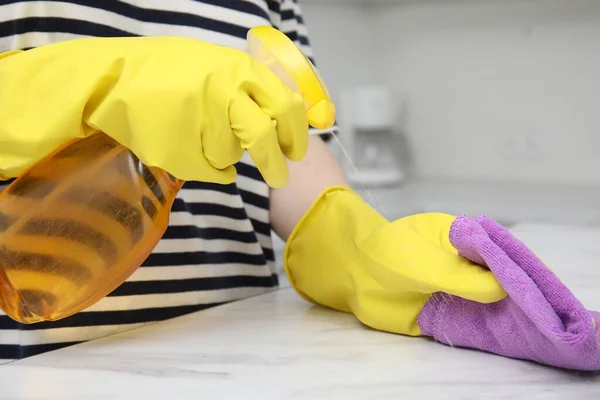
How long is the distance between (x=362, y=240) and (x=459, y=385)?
0.16 m

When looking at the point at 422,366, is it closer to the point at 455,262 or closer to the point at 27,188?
the point at 455,262

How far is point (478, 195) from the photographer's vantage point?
5.47ft

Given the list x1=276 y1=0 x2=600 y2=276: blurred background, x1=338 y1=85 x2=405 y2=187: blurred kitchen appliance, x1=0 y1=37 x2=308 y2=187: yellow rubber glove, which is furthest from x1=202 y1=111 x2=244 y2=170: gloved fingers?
Answer: x1=338 y1=85 x2=405 y2=187: blurred kitchen appliance

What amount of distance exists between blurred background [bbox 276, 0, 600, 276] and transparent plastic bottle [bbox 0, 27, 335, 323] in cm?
111

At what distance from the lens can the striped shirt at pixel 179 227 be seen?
1.92 ft

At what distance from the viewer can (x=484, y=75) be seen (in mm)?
1783

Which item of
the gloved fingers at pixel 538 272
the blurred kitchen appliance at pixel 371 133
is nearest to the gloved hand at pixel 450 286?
the gloved fingers at pixel 538 272

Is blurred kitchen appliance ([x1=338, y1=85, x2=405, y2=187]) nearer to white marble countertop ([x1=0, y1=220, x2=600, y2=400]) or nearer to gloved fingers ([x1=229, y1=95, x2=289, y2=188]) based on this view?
white marble countertop ([x1=0, y1=220, x2=600, y2=400])

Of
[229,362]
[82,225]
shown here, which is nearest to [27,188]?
[82,225]

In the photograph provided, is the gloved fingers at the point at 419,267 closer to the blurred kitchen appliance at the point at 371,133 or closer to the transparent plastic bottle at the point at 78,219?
the transparent plastic bottle at the point at 78,219

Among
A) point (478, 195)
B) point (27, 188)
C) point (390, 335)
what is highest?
point (27, 188)

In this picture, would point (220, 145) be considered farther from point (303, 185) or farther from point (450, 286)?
point (303, 185)

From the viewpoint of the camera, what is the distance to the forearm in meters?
0.70

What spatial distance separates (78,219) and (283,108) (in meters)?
0.14
